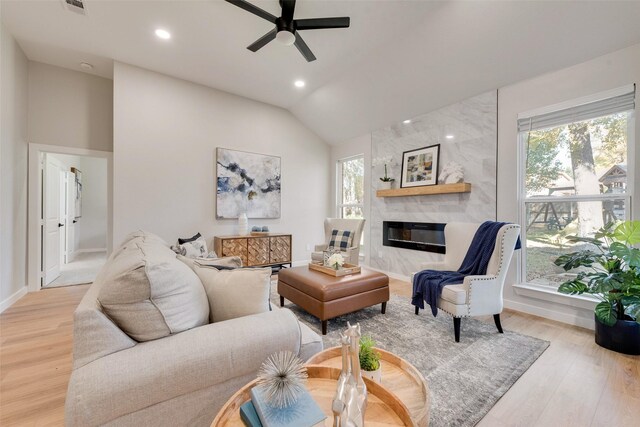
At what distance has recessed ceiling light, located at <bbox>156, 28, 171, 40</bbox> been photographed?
306 cm

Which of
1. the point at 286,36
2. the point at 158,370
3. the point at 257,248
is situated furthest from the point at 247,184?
the point at 158,370

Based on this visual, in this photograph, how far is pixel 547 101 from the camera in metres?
2.85

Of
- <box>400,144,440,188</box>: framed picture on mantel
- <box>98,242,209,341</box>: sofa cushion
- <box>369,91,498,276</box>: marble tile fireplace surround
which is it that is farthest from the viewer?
<box>400,144,440,188</box>: framed picture on mantel

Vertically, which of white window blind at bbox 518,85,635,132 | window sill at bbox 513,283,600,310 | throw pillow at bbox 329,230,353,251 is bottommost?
window sill at bbox 513,283,600,310

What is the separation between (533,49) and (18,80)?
19.5 feet

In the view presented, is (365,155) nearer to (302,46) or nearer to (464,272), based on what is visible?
(302,46)

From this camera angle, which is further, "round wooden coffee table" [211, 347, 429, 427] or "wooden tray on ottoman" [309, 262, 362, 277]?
"wooden tray on ottoman" [309, 262, 362, 277]

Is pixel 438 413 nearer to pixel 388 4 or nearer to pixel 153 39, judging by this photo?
pixel 388 4

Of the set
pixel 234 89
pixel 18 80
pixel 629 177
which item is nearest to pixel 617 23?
pixel 629 177

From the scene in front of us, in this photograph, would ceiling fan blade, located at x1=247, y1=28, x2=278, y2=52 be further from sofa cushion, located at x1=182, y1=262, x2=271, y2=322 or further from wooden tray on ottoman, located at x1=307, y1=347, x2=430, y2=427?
wooden tray on ottoman, located at x1=307, y1=347, x2=430, y2=427

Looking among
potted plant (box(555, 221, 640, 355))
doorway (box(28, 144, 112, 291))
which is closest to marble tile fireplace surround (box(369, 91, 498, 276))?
potted plant (box(555, 221, 640, 355))

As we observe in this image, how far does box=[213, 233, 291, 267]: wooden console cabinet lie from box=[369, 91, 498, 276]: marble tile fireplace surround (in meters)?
1.65

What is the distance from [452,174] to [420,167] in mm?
548

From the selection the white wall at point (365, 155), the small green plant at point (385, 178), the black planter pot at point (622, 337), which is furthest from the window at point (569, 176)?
the white wall at point (365, 155)
